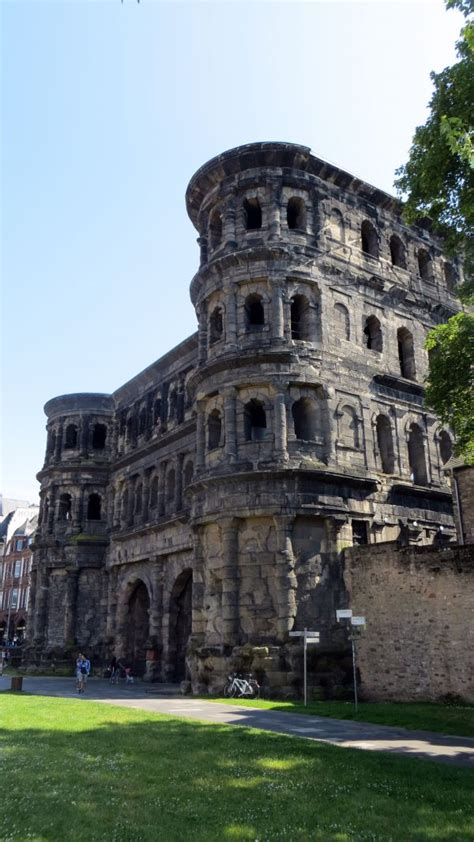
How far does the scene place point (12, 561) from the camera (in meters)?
76.2

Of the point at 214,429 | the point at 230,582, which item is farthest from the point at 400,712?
the point at 214,429

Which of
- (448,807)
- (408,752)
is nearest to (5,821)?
(448,807)

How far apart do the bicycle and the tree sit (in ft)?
32.9

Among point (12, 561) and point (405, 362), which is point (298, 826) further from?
point (12, 561)

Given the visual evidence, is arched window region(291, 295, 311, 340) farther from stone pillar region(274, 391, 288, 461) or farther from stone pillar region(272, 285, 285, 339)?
stone pillar region(274, 391, 288, 461)

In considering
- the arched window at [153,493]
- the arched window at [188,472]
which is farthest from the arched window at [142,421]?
the arched window at [188,472]

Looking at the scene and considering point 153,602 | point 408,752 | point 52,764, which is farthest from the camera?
point 153,602

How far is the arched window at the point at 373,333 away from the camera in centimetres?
2986

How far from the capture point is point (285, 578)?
22.9 m

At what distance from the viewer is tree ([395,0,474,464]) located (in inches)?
523

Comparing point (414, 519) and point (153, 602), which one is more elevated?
point (414, 519)

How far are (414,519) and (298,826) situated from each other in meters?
21.9

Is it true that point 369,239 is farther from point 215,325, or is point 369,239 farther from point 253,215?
point 215,325

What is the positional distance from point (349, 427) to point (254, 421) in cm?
377
